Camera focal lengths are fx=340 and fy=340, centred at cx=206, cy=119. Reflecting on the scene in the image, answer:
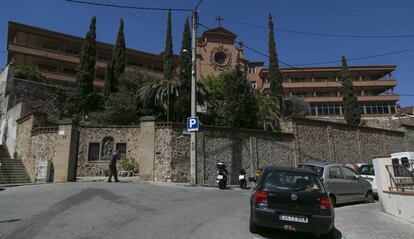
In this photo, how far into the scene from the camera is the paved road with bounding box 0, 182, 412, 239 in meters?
7.07

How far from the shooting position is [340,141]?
97.2ft

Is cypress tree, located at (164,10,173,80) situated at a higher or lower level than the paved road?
higher

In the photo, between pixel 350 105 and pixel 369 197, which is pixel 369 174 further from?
pixel 350 105

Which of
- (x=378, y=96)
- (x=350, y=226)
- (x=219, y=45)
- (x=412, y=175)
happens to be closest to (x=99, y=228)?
(x=350, y=226)

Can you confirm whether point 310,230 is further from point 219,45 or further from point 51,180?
point 219,45

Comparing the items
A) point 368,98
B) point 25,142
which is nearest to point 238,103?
point 25,142

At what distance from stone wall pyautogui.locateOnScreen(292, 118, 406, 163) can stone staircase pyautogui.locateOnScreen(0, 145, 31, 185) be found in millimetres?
19351

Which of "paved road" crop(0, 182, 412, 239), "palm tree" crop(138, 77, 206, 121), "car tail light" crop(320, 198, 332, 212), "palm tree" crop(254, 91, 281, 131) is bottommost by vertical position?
"paved road" crop(0, 182, 412, 239)

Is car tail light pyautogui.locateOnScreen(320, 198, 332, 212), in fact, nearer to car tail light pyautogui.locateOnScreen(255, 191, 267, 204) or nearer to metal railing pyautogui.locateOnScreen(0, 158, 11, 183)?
car tail light pyautogui.locateOnScreen(255, 191, 267, 204)

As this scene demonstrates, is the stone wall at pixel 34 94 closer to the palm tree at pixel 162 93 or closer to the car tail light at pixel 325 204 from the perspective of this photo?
the palm tree at pixel 162 93

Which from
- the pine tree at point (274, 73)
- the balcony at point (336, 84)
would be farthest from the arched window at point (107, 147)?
the balcony at point (336, 84)

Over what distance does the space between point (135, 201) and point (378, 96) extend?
60.2m

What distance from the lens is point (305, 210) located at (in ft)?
23.1

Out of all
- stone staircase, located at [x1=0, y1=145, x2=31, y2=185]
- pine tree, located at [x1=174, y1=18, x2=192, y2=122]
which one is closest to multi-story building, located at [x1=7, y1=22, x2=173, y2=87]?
pine tree, located at [x1=174, y1=18, x2=192, y2=122]
